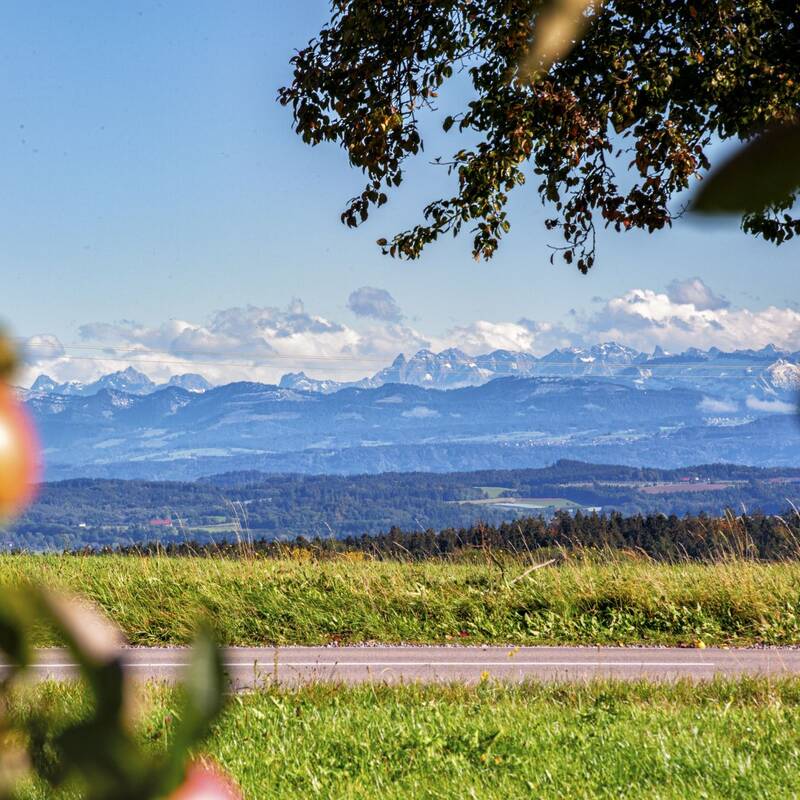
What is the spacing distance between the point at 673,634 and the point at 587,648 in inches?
44.6

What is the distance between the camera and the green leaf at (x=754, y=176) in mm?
352

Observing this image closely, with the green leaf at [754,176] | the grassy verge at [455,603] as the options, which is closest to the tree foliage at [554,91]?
the grassy verge at [455,603]

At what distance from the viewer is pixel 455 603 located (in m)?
12.2

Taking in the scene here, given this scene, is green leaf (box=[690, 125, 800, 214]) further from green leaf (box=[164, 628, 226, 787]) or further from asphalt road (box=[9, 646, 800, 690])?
asphalt road (box=[9, 646, 800, 690])

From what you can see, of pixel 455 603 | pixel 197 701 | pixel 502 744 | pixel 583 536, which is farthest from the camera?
pixel 583 536

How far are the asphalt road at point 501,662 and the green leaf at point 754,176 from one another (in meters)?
8.86

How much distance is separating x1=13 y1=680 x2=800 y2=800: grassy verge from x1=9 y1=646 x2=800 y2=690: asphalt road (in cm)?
149

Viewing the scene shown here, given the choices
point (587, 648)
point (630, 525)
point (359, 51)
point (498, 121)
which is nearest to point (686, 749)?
point (587, 648)

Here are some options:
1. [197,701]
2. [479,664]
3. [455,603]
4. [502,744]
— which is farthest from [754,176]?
[455,603]

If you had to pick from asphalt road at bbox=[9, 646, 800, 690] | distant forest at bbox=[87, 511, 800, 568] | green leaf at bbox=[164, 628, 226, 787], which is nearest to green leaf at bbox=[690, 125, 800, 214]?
green leaf at bbox=[164, 628, 226, 787]

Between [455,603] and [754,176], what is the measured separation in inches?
477

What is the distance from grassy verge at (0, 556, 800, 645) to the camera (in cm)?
1159

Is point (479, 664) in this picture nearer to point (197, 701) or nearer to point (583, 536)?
point (197, 701)

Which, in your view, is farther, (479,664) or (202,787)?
(479,664)
